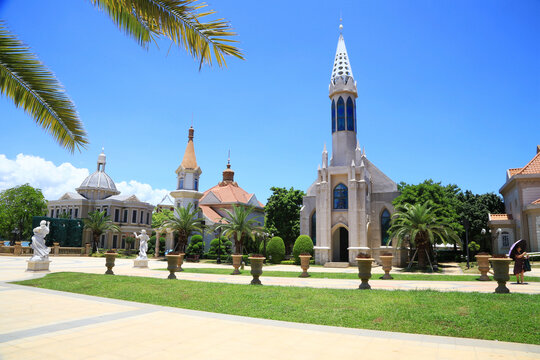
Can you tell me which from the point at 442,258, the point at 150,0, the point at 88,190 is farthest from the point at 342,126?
the point at 88,190

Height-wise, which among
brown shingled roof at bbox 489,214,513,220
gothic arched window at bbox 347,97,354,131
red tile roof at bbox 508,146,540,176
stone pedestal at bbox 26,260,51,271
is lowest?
stone pedestal at bbox 26,260,51,271

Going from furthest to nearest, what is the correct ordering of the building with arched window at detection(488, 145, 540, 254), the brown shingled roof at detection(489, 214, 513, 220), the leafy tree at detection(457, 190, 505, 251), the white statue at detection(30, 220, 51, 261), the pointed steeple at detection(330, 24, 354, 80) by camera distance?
the leafy tree at detection(457, 190, 505, 251), the pointed steeple at detection(330, 24, 354, 80), the brown shingled roof at detection(489, 214, 513, 220), the building with arched window at detection(488, 145, 540, 254), the white statue at detection(30, 220, 51, 261)

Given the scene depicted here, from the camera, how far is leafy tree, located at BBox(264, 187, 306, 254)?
42.8 metres

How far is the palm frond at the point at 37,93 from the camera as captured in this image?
244 inches

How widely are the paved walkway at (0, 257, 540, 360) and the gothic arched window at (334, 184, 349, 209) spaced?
85.7ft

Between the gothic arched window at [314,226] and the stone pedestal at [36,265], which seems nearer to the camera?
the stone pedestal at [36,265]

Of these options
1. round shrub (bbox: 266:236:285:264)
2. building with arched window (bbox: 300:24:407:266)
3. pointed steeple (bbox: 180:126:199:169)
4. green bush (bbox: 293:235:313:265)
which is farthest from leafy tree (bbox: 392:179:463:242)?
pointed steeple (bbox: 180:126:199:169)

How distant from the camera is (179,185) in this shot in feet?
160

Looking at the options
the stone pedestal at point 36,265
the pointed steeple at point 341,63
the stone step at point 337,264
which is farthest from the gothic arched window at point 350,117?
the stone pedestal at point 36,265

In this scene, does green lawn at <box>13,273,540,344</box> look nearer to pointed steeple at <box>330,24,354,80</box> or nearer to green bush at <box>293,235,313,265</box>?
green bush at <box>293,235,313,265</box>

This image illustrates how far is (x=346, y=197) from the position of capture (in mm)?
33625

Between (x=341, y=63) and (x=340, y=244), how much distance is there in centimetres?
1832

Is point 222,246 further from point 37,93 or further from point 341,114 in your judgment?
point 37,93

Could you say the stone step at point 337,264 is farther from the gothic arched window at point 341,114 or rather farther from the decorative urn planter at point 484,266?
the decorative urn planter at point 484,266
